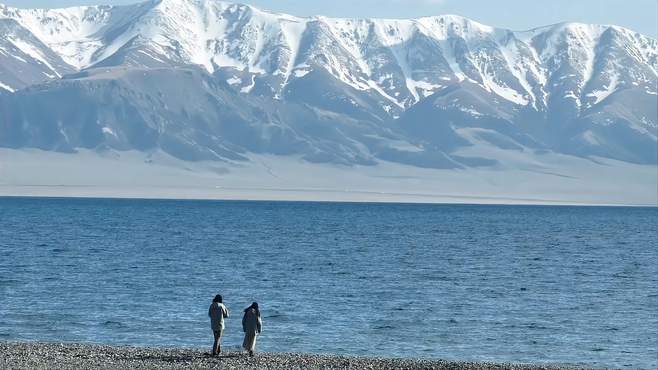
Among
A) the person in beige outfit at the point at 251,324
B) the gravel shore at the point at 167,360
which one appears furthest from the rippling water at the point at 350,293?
the person in beige outfit at the point at 251,324

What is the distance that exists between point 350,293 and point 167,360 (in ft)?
85.9

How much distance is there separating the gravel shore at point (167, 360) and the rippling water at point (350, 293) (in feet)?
14.7

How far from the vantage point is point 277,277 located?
70062 mm

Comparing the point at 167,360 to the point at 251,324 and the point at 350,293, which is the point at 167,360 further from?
the point at 350,293

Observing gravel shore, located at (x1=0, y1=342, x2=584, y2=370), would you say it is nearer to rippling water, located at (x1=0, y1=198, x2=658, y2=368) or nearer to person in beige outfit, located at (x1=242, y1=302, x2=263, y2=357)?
person in beige outfit, located at (x1=242, y1=302, x2=263, y2=357)

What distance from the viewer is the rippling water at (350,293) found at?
45.3m

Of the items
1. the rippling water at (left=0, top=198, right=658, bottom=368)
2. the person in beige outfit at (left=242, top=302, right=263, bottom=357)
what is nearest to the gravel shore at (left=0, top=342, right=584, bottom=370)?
the person in beige outfit at (left=242, top=302, right=263, bottom=357)

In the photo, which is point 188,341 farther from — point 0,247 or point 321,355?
point 0,247

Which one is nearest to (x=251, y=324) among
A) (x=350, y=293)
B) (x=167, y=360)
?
(x=167, y=360)

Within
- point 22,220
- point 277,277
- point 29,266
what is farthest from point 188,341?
point 22,220

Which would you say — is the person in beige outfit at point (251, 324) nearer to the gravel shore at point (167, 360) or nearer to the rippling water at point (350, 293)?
the gravel shore at point (167, 360)

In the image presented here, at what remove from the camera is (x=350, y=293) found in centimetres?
6156

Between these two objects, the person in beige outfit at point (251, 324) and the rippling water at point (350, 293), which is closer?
the person in beige outfit at point (251, 324)

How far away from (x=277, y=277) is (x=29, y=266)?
1348cm
